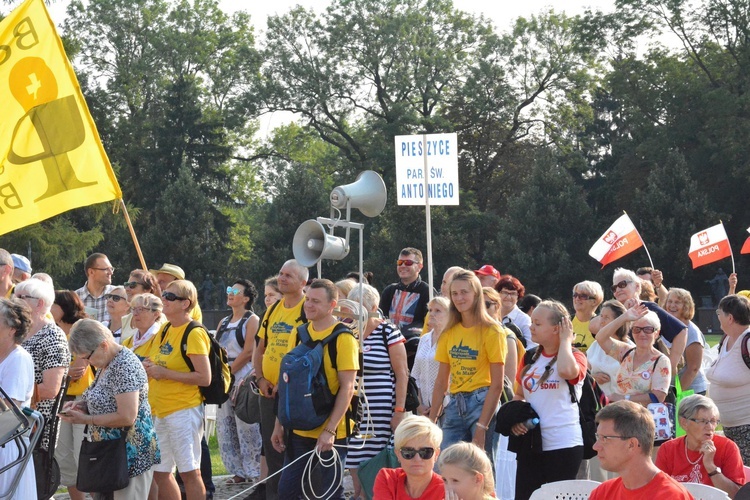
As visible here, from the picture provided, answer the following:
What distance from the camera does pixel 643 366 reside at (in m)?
7.50

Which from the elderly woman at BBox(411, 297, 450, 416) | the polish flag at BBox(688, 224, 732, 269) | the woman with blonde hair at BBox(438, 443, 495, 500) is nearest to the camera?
the woman with blonde hair at BBox(438, 443, 495, 500)

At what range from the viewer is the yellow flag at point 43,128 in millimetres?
8453

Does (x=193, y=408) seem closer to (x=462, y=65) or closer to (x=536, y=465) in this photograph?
(x=536, y=465)

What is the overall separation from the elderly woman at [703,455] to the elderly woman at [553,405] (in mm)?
583

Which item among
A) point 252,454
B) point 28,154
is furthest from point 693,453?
point 28,154

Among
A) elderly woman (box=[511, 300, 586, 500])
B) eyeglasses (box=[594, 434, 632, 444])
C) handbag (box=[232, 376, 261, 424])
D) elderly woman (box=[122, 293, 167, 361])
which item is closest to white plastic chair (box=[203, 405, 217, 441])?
handbag (box=[232, 376, 261, 424])

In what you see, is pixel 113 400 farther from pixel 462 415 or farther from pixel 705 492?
pixel 705 492

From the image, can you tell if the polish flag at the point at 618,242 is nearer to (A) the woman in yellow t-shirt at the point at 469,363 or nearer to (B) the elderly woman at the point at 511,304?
(B) the elderly woman at the point at 511,304

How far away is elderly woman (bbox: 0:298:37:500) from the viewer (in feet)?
18.0

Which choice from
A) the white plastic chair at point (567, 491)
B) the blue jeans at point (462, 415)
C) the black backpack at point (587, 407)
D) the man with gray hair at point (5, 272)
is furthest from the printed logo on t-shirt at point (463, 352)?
the man with gray hair at point (5, 272)

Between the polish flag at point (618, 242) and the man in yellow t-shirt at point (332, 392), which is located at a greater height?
the polish flag at point (618, 242)

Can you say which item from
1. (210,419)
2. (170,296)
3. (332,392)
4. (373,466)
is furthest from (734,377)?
(210,419)

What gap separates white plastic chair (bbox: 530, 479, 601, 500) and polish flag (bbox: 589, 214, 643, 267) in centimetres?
1089

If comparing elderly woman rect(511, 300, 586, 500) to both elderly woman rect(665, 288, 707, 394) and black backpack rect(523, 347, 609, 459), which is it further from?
elderly woman rect(665, 288, 707, 394)
